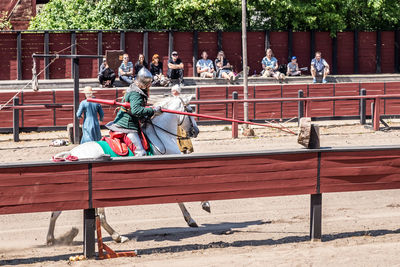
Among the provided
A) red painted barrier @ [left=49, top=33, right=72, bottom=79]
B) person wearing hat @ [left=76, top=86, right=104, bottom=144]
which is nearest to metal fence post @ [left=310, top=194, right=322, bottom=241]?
person wearing hat @ [left=76, top=86, right=104, bottom=144]

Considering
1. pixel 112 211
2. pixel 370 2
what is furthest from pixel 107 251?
pixel 370 2

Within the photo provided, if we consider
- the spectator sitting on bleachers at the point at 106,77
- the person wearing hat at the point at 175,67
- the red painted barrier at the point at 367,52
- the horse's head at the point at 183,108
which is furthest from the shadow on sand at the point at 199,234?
the red painted barrier at the point at 367,52

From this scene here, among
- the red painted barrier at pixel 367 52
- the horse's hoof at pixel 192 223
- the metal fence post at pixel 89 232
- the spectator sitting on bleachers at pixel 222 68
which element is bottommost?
the horse's hoof at pixel 192 223

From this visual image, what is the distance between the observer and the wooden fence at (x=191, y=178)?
352 inches

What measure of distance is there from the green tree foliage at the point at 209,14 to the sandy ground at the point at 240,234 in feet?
62.2

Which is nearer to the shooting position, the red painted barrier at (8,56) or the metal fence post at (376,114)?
the metal fence post at (376,114)

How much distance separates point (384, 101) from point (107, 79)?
8.99 metres

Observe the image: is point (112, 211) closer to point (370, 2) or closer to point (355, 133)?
point (355, 133)

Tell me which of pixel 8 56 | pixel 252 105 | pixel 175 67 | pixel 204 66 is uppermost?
pixel 8 56

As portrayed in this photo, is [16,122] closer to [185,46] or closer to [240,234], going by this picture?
[185,46]

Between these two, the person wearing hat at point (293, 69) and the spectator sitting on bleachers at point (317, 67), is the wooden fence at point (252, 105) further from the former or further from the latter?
the person wearing hat at point (293, 69)

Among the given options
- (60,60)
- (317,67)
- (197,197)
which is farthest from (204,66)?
(197,197)

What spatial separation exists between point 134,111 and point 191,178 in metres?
1.23

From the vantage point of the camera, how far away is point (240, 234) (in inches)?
421
